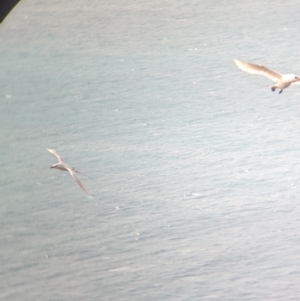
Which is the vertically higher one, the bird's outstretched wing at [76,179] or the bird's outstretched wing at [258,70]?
the bird's outstretched wing at [258,70]

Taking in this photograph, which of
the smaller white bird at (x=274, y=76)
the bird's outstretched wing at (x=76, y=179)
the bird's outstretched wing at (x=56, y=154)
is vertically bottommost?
the bird's outstretched wing at (x=76, y=179)

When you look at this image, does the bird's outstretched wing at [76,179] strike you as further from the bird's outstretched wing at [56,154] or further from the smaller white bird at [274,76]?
the smaller white bird at [274,76]

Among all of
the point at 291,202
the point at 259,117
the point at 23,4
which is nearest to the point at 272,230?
the point at 291,202

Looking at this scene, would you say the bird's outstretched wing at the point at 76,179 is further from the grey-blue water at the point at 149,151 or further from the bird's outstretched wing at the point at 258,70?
the bird's outstretched wing at the point at 258,70

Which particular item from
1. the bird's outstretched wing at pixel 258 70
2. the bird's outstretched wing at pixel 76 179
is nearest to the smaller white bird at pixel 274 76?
the bird's outstretched wing at pixel 258 70

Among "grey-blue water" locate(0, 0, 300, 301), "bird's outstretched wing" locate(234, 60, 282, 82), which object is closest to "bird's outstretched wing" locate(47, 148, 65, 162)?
"grey-blue water" locate(0, 0, 300, 301)

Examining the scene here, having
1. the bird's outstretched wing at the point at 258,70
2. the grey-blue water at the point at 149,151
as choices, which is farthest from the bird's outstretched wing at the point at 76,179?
the bird's outstretched wing at the point at 258,70

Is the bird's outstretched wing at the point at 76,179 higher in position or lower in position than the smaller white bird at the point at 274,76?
lower

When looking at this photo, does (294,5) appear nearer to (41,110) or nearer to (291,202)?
(291,202)

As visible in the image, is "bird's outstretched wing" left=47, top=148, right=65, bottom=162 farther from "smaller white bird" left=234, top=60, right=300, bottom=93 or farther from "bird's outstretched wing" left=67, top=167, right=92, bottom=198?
"smaller white bird" left=234, top=60, right=300, bottom=93
